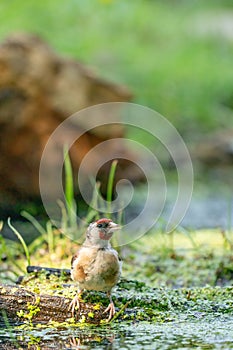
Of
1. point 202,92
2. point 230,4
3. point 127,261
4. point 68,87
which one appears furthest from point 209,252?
point 230,4

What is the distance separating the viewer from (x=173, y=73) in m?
12.4

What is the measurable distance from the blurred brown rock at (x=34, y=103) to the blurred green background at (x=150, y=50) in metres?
3.00

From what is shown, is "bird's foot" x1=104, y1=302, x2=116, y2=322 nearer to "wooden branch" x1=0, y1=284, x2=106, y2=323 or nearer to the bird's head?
"wooden branch" x1=0, y1=284, x2=106, y2=323

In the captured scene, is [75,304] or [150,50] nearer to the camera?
[75,304]

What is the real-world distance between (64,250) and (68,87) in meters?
2.77

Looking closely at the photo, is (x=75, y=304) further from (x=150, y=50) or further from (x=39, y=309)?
(x=150, y=50)

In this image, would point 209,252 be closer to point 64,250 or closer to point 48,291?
point 64,250

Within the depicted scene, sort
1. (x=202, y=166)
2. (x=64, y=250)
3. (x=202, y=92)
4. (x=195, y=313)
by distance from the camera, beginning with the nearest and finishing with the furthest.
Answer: (x=195, y=313) < (x=64, y=250) < (x=202, y=166) < (x=202, y=92)

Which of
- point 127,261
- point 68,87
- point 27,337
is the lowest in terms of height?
point 27,337

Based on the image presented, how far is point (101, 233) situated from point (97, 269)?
6.7 inches

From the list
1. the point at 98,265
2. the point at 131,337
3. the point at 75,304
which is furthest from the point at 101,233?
the point at 131,337

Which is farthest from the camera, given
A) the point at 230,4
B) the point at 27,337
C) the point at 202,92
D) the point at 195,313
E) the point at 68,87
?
the point at 230,4

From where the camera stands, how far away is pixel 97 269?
336 centimetres

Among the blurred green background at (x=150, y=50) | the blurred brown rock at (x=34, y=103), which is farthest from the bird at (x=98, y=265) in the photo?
the blurred green background at (x=150, y=50)
